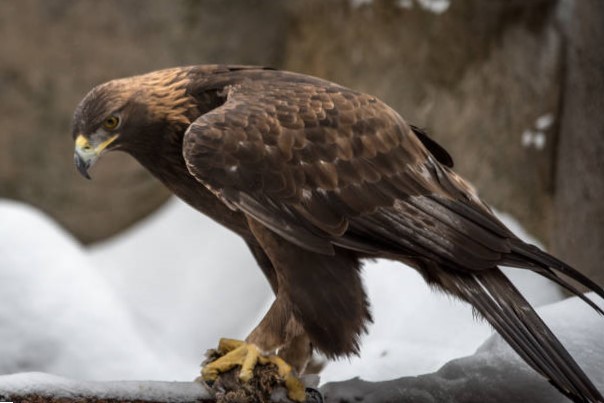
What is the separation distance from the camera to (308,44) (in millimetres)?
8047

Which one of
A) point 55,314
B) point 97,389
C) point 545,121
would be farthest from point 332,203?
point 545,121

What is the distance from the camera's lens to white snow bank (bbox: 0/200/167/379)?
5.72 meters

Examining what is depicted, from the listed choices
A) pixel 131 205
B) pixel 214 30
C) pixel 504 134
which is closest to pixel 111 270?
pixel 131 205

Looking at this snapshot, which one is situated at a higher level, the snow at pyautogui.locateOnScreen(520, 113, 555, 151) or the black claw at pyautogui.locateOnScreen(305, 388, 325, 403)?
the snow at pyautogui.locateOnScreen(520, 113, 555, 151)

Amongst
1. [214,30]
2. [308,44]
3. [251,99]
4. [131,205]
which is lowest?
[251,99]

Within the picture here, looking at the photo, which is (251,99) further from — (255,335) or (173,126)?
(255,335)

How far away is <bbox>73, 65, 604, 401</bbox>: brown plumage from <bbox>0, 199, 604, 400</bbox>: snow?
63cm

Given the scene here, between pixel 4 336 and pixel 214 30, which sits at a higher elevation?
pixel 214 30

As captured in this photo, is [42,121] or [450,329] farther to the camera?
[42,121]

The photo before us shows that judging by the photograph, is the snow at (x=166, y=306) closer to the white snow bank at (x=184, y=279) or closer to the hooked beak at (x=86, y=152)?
the white snow bank at (x=184, y=279)

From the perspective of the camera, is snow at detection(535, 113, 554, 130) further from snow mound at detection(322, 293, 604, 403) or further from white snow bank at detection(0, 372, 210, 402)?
white snow bank at detection(0, 372, 210, 402)

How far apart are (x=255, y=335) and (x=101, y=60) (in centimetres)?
521

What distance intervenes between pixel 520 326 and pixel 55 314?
3099mm

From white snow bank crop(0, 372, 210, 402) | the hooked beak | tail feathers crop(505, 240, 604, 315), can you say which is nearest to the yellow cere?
the hooked beak
